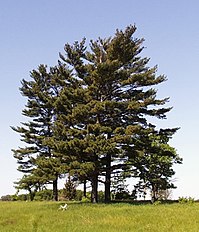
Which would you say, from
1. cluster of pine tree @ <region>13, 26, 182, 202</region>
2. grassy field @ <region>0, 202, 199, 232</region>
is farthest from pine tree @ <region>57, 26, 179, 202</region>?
grassy field @ <region>0, 202, 199, 232</region>

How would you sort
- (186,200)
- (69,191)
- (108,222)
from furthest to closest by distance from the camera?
1. (69,191)
2. (186,200)
3. (108,222)

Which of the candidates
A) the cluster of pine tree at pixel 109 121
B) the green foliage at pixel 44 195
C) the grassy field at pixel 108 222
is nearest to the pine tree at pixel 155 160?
the cluster of pine tree at pixel 109 121

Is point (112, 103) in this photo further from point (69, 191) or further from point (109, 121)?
point (69, 191)

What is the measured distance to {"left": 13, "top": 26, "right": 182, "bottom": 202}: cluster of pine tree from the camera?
34844 millimetres

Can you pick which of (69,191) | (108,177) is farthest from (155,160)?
(69,191)

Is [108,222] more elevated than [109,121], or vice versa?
[109,121]

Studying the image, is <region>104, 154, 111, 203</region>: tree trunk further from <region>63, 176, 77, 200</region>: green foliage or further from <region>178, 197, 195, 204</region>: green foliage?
<region>63, 176, 77, 200</region>: green foliage

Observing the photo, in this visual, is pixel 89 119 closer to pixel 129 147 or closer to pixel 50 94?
pixel 129 147

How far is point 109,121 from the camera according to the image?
37.2 meters

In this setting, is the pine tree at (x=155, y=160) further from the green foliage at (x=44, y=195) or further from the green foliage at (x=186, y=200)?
the green foliage at (x=44, y=195)

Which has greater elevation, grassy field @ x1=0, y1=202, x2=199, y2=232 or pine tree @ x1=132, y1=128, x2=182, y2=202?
pine tree @ x1=132, y1=128, x2=182, y2=202

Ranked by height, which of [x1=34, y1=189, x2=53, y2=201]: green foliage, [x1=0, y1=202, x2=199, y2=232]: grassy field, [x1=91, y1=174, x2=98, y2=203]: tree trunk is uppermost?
[x1=34, y1=189, x2=53, y2=201]: green foliage

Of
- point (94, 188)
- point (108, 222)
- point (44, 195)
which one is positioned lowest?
point (108, 222)

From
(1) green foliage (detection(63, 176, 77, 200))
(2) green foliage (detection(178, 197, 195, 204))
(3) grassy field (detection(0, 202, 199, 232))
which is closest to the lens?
(3) grassy field (detection(0, 202, 199, 232))
